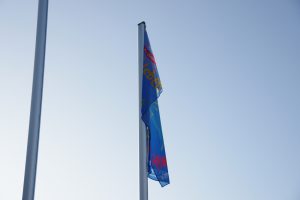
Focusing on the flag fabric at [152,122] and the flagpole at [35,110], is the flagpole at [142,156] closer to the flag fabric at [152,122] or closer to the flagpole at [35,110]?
the flag fabric at [152,122]

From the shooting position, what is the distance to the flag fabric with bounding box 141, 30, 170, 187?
5.89m

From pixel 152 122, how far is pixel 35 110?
232 centimetres

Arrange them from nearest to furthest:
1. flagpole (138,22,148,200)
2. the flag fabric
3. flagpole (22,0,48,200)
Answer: flagpole (22,0,48,200), flagpole (138,22,148,200), the flag fabric

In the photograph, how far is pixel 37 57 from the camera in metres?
4.79

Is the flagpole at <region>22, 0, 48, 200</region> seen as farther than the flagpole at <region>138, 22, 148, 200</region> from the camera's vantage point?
No

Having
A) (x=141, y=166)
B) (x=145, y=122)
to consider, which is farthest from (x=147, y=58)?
(x=141, y=166)

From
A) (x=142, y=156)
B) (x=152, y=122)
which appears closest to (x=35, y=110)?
(x=142, y=156)

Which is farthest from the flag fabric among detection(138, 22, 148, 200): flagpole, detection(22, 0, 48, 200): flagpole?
detection(22, 0, 48, 200): flagpole

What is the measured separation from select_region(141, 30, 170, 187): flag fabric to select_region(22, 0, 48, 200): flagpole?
186 cm

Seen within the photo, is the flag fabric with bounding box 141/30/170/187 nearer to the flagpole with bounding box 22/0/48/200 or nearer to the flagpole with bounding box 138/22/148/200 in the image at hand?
the flagpole with bounding box 138/22/148/200

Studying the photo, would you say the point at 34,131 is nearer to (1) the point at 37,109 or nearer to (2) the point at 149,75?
(1) the point at 37,109

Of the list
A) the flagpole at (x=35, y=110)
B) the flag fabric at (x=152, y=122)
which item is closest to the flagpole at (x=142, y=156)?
the flag fabric at (x=152, y=122)

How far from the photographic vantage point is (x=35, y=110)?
4477 mm

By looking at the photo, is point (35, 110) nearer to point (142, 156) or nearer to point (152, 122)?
point (142, 156)
